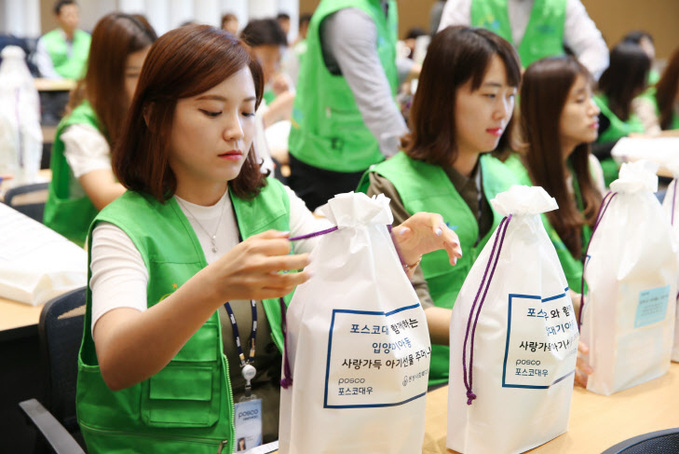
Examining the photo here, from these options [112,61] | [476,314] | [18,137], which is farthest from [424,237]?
[18,137]

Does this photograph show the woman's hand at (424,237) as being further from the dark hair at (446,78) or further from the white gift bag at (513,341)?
the dark hair at (446,78)

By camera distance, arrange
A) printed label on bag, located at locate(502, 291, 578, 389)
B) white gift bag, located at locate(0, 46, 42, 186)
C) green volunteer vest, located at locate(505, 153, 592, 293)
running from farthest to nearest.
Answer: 1. white gift bag, located at locate(0, 46, 42, 186)
2. green volunteer vest, located at locate(505, 153, 592, 293)
3. printed label on bag, located at locate(502, 291, 578, 389)

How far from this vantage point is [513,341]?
1.04 meters

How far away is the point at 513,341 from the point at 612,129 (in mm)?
2958

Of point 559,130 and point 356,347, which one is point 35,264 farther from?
point 559,130

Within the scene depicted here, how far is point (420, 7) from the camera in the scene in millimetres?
10305

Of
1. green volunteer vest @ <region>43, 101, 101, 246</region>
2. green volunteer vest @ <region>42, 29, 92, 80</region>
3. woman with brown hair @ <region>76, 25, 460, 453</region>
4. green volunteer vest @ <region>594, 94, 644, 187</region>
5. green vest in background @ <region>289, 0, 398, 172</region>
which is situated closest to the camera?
woman with brown hair @ <region>76, 25, 460, 453</region>

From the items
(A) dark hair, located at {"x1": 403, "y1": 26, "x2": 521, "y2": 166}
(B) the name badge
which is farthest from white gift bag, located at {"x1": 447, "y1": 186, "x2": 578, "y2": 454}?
(A) dark hair, located at {"x1": 403, "y1": 26, "x2": 521, "y2": 166}

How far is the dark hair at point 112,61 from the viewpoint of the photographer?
2262 millimetres

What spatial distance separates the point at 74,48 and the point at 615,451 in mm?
8362

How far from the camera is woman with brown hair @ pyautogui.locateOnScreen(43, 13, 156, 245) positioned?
2275mm

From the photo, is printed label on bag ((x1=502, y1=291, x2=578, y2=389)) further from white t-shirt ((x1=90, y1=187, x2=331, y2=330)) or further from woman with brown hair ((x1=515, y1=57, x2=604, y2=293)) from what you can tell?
woman with brown hair ((x1=515, y1=57, x2=604, y2=293))

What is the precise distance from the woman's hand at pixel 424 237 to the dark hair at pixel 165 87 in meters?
0.38

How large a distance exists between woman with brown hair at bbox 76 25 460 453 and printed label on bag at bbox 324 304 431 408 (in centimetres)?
24
